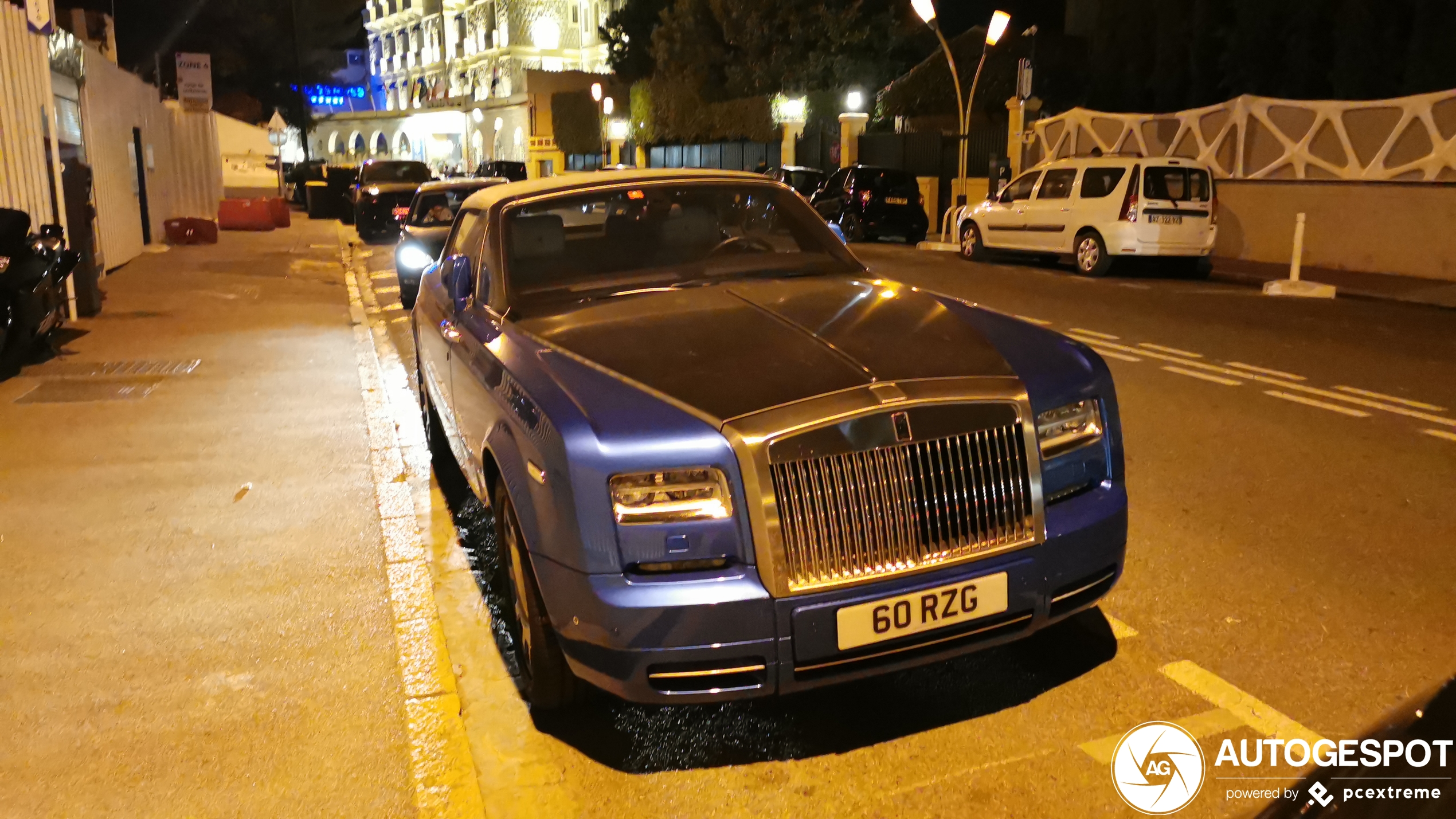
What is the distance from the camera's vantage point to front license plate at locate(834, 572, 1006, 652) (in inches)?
120

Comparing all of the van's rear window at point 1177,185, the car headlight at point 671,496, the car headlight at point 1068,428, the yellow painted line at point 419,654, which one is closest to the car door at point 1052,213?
the van's rear window at point 1177,185

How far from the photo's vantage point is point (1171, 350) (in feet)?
32.9

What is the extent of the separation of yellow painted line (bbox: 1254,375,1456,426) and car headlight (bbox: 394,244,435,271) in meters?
8.74

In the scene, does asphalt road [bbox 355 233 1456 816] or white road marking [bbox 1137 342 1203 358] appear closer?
asphalt road [bbox 355 233 1456 816]

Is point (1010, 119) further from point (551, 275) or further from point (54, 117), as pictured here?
point (551, 275)

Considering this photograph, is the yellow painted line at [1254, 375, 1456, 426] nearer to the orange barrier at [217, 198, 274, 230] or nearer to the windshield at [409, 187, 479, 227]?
the windshield at [409, 187, 479, 227]

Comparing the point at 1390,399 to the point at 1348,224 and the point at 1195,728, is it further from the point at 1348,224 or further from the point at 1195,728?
the point at 1348,224

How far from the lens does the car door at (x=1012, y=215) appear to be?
18.0 metres

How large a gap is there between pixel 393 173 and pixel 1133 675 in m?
26.1

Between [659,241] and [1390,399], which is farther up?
[659,241]

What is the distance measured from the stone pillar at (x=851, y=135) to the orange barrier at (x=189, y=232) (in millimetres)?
16792

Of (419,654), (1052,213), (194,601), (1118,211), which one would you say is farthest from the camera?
(1052,213)

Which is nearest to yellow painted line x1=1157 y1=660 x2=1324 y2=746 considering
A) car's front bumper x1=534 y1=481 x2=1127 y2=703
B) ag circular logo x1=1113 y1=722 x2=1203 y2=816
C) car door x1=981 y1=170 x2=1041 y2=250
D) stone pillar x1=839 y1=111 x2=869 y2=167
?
ag circular logo x1=1113 y1=722 x2=1203 y2=816

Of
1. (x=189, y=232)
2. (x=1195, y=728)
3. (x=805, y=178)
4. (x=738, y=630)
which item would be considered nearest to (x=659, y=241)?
(x=738, y=630)
